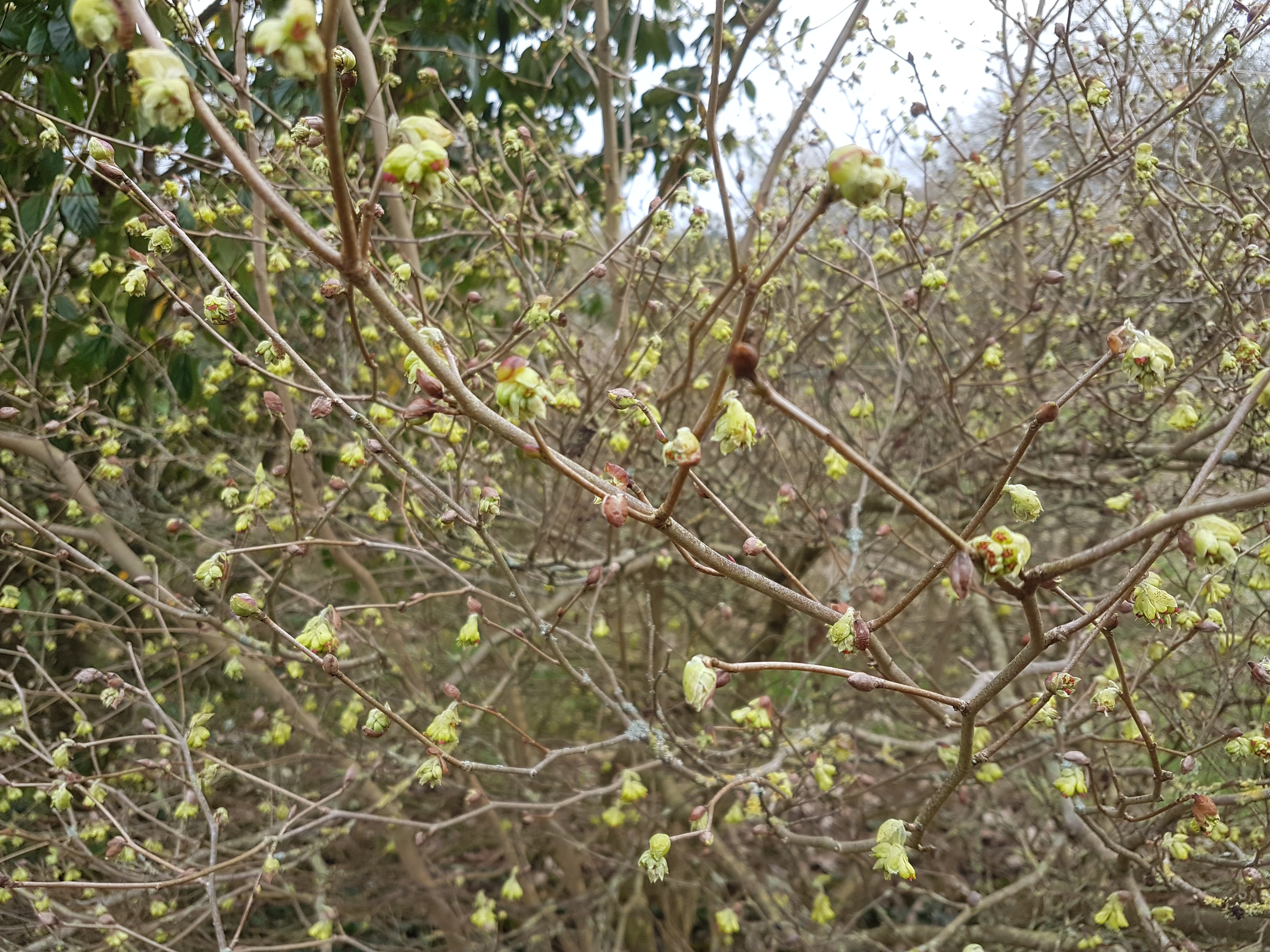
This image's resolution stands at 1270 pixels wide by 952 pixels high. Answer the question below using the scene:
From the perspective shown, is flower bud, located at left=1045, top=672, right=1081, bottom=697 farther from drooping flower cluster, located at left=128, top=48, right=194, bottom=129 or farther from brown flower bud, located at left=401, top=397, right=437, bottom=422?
drooping flower cluster, located at left=128, top=48, right=194, bottom=129

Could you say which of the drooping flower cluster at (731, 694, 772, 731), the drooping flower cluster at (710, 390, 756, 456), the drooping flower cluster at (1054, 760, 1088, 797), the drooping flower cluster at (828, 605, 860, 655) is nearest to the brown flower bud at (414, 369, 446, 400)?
the drooping flower cluster at (710, 390, 756, 456)

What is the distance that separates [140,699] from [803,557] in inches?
123

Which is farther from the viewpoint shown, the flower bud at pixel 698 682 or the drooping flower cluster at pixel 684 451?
the flower bud at pixel 698 682

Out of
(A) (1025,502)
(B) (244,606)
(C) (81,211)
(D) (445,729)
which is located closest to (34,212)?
(C) (81,211)

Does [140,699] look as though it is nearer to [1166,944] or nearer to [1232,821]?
[1166,944]

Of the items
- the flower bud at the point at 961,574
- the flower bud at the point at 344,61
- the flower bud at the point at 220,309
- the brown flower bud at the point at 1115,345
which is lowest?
the flower bud at the point at 220,309

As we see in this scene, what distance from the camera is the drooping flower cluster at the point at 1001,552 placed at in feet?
2.89

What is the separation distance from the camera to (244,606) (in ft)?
5.16

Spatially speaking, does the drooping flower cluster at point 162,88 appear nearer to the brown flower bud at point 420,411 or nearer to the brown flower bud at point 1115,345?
the brown flower bud at point 420,411

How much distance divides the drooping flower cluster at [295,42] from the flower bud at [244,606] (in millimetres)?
1085

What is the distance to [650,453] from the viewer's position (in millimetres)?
3195

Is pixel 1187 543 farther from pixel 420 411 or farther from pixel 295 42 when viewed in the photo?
pixel 295 42

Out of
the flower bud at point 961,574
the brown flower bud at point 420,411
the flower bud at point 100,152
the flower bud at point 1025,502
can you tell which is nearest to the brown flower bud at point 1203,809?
the flower bud at point 1025,502

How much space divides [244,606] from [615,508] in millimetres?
988
